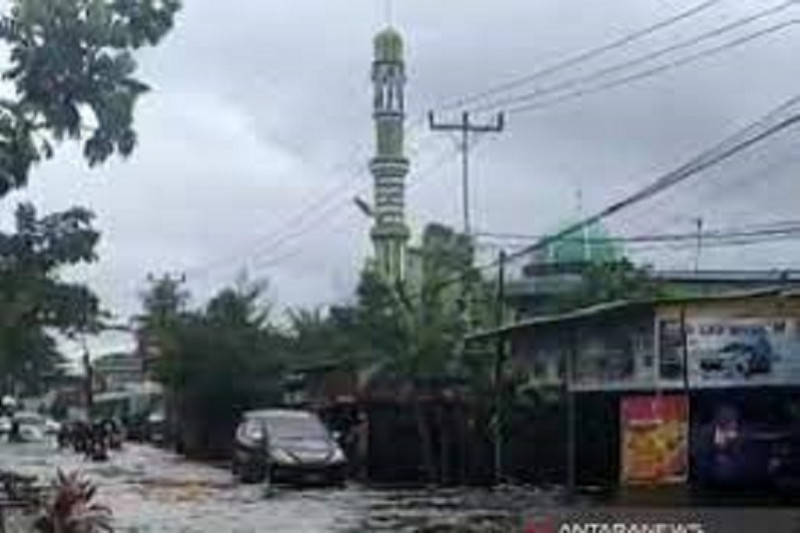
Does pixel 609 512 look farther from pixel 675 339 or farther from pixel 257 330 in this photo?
pixel 257 330

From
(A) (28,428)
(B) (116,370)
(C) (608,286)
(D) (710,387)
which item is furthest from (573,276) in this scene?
(B) (116,370)

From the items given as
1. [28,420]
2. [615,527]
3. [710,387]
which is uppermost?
[28,420]

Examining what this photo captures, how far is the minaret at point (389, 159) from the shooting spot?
64.0 meters

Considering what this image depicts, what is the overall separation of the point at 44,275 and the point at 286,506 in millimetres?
20124

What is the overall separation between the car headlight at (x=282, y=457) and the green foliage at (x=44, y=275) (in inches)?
846

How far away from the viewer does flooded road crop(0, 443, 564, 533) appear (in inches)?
1187

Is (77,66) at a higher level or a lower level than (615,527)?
higher

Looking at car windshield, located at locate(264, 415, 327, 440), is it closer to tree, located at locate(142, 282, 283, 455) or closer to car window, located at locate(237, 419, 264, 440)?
car window, located at locate(237, 419, 264, 440)

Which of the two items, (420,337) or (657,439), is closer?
(657,439)

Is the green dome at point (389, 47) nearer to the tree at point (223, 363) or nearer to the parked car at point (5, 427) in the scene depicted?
the tree at point (223, 363)

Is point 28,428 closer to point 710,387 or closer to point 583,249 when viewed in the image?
point 583,249

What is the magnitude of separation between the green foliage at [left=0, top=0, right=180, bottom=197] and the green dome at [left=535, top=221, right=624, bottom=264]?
51.9m

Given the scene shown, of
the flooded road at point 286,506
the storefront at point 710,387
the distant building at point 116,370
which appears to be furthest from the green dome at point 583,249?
the distant building at point 116,370

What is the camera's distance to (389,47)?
218 feet
